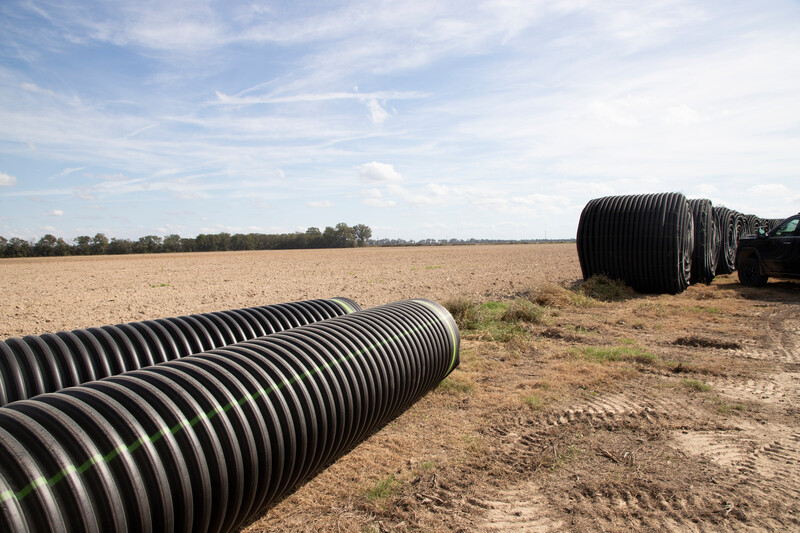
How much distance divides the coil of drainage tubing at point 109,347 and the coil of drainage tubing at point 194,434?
1.03 meters

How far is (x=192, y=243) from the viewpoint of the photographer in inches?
3130

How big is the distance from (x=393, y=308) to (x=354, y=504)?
2609mm

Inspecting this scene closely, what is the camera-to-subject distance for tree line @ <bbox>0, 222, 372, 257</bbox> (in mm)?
61469

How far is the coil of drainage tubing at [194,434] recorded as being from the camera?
2010 mm

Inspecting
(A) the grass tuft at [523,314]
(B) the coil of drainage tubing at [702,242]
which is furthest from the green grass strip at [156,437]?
(B) the coil of drainage tubing at [702,242]

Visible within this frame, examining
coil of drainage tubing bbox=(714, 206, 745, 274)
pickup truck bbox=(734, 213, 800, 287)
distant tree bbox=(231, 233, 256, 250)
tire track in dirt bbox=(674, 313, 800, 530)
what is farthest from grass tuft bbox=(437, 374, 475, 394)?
distant tree bbox=(231, 233, 256, 250)

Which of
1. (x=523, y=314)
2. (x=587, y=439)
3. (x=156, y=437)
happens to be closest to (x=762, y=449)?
(x=587, y=439)

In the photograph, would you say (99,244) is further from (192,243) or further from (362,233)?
(362,233)

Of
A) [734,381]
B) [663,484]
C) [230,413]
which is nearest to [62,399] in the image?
[230,413]

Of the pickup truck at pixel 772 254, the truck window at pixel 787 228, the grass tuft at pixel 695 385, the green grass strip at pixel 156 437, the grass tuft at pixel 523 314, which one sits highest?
the truck window at pixel 787 228

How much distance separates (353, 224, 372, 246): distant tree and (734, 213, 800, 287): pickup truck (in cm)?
8586

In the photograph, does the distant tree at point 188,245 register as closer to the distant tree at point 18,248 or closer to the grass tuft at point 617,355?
the distant tree at point 18,248

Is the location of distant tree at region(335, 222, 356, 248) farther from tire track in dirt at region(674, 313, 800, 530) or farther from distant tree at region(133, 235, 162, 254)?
tire track in dirt at region(674, 313, 800, 530)

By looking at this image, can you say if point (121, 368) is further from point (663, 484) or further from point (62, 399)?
point (663, 484)
